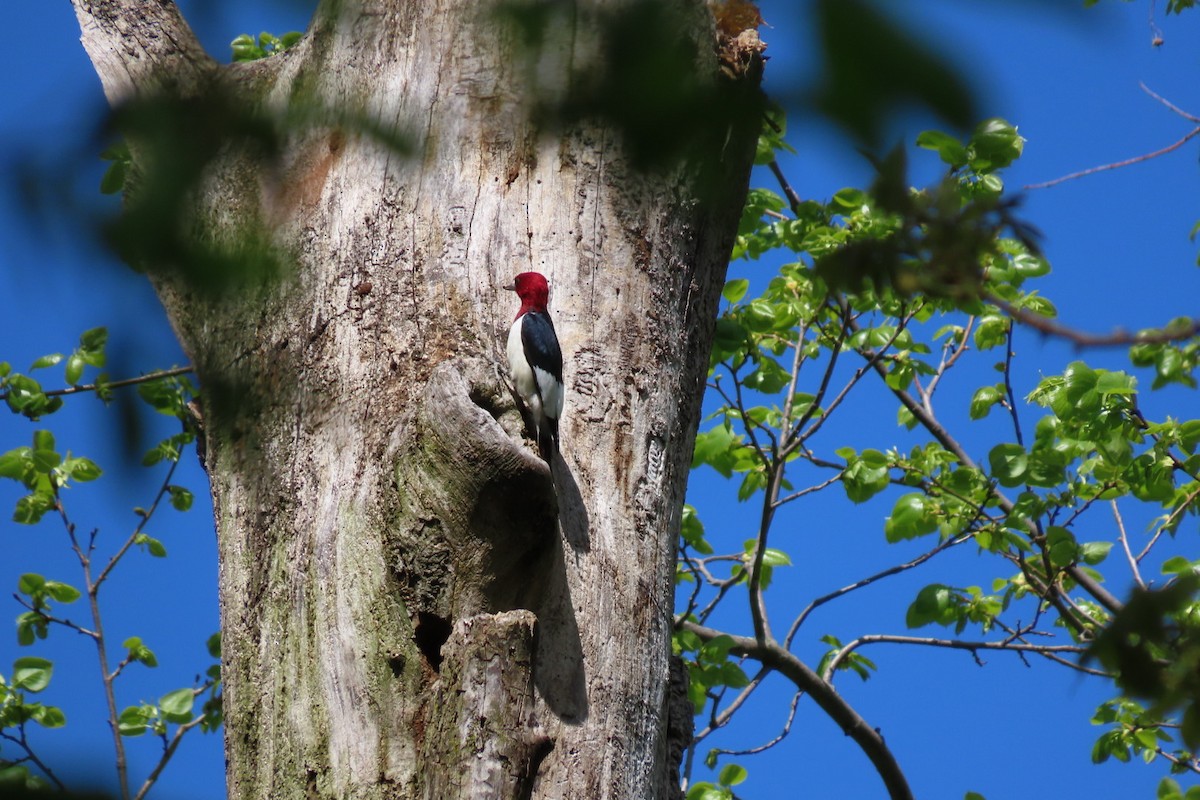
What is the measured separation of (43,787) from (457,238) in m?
1.67

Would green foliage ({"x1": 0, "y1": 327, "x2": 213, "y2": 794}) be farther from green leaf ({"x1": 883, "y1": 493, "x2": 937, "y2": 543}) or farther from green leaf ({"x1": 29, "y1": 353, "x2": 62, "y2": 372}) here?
green leaf ({"x1": 883, "y1": 493, "x2": 937, "y2": 543})

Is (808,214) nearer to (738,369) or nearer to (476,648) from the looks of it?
(738,369)

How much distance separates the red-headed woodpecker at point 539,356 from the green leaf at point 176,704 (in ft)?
10.7

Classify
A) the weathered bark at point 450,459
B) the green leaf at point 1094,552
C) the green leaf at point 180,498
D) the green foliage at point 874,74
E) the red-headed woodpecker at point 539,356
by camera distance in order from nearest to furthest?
the green foliage at point 874,74, the weathered bark at point 450,459, the red-headed woodpecker at point 539,356, the green leaf at point 1094,552, the green leaf at point 180,498

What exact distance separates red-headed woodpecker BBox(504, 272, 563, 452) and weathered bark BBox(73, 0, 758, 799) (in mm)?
44

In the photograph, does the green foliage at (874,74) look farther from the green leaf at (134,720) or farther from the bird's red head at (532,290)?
the green leaf at (134,720)

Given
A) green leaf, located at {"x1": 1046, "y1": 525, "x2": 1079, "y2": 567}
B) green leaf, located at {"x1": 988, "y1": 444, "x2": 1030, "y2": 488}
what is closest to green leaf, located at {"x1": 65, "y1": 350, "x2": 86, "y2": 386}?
green leaf, located at {"x1": 988, "y1": 444, "x2": 1030, "y2": 488}

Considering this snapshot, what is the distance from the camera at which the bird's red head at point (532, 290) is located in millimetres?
2392

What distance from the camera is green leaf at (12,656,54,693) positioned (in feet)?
15.9

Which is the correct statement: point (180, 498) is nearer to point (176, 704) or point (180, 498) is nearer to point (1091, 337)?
point (176, 704)

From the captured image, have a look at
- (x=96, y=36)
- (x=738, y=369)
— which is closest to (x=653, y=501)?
(x=96, y=36)

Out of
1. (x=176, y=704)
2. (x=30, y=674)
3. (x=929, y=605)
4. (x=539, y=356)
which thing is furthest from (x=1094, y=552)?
(x=30, y=674)

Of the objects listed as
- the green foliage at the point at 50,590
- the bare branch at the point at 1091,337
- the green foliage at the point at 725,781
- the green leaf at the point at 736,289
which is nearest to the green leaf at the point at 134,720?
the green foliage at the point at 50,590

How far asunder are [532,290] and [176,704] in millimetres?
3497
